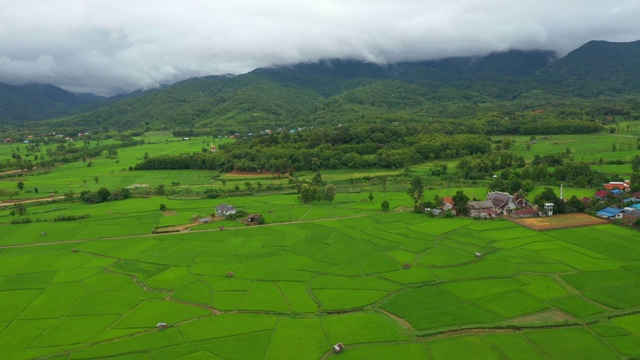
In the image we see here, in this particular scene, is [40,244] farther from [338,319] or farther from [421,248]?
[421,248]

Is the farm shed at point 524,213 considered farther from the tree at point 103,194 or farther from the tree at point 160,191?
the tree at point 103,194

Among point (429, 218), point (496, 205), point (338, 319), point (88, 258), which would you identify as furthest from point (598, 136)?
point (88, 258)

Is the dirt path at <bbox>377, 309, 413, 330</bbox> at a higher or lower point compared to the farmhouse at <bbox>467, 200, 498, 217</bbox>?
lower

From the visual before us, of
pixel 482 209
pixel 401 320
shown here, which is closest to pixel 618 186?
pixel 482 209

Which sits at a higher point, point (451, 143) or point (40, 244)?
point (451, 143)

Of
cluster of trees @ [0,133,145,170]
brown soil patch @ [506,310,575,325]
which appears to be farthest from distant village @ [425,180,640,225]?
cluster of trees @ [0,133,145,170]

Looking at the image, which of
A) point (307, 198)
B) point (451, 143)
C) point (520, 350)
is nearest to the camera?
point (520, 350)

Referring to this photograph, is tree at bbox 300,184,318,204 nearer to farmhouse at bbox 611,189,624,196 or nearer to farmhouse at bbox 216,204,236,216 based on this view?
farmhouse at bbox 216,204,236,216
